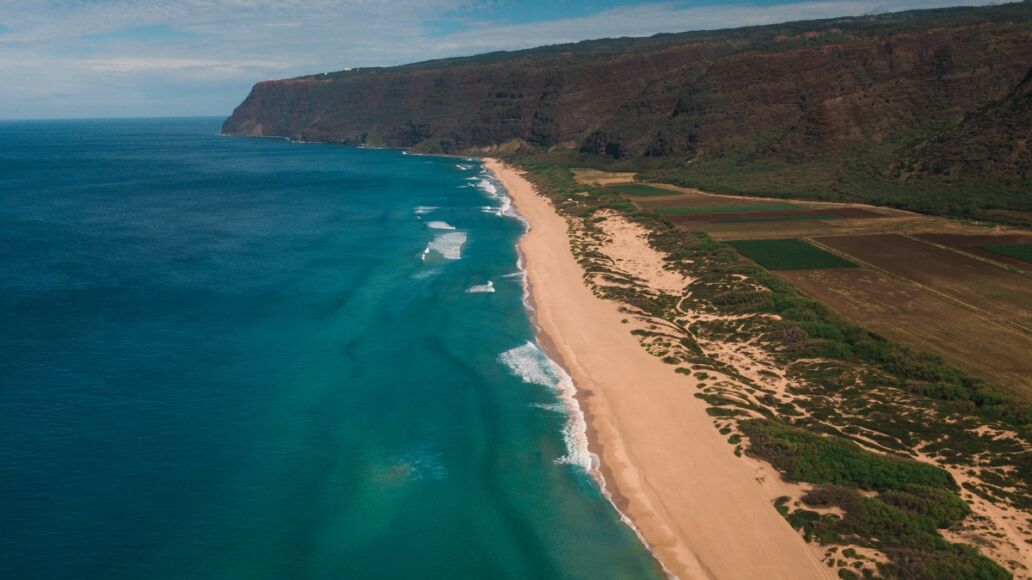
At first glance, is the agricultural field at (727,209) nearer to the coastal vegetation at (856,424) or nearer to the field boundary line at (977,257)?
the field boundary line at (977,257)

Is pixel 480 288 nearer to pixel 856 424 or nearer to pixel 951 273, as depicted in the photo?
pixel 856 424

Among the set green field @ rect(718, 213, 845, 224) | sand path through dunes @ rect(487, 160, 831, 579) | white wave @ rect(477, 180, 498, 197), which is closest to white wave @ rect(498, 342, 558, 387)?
sand path through dunes @ rect(487, 160, 831, 579)

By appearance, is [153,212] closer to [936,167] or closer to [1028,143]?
[936,167]

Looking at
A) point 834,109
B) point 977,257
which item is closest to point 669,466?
point 977,257

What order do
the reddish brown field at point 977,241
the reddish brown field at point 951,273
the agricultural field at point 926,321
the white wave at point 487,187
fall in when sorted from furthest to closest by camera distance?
the white wave at point 487,187 < the reddish brown field at point 977,241 < the reddish brown field at point 951,273 < the agricultural field at point 926,321

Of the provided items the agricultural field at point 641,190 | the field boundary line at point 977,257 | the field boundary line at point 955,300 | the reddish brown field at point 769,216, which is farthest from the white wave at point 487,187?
the field boundary line at point 977,257

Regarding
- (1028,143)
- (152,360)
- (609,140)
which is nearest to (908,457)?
(152,360)
